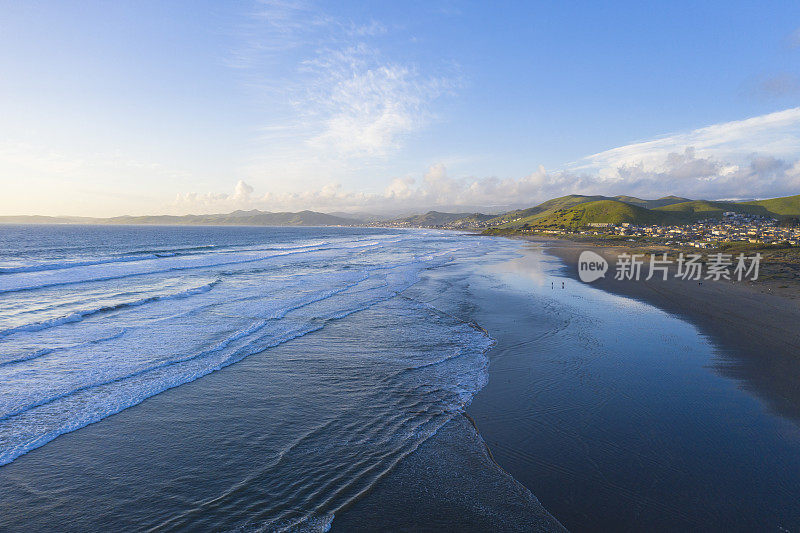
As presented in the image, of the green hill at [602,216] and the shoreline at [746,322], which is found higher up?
the green hill at [602,216]

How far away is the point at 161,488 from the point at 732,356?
18315mm

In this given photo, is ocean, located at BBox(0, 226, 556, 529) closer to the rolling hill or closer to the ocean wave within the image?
the ocean wave

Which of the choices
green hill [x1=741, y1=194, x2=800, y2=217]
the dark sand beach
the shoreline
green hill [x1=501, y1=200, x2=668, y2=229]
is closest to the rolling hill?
green hill [x1=501, y1=200, x2=668, y2=229]

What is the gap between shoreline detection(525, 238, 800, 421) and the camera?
38.6 ft

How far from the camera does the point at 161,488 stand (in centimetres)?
701

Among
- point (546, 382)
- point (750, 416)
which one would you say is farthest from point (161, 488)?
point (750, 416)

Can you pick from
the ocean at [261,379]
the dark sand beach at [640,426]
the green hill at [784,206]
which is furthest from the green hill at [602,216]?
the ocean at [261,379]

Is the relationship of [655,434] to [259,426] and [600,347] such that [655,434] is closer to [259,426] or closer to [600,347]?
[600,347]
